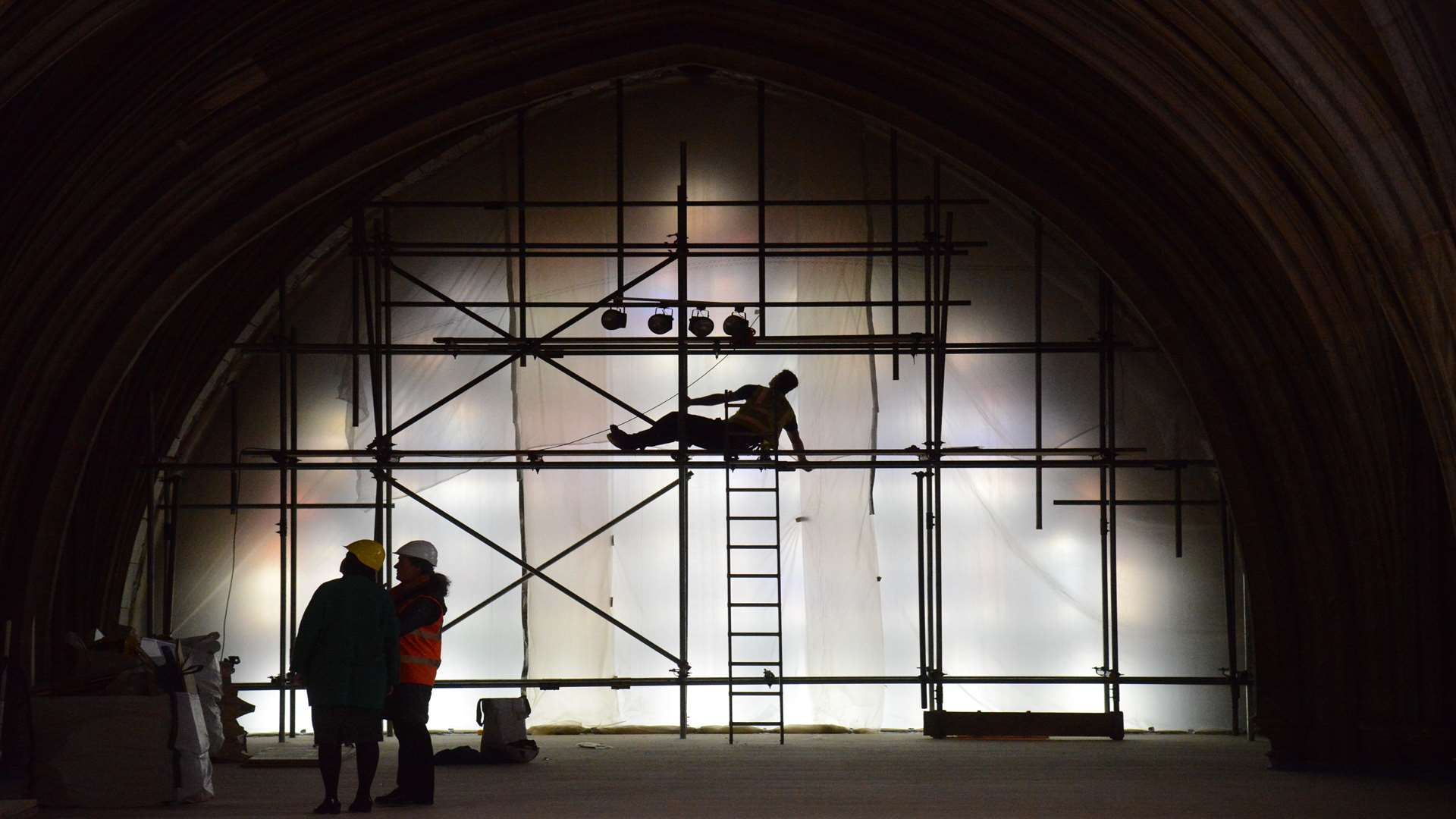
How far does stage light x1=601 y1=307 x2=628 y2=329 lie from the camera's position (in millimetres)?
15867

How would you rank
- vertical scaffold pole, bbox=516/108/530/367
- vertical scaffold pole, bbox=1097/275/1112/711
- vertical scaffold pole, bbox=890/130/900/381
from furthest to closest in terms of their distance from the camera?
1. vertical scaffold pole, bbox=1097/275/1112/711
2. vertical scaffold pole, bbox=890/130/900/381
3. vertical scaffold pole, bbox=516/108/530/367

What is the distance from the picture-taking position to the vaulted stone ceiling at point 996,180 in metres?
10.1

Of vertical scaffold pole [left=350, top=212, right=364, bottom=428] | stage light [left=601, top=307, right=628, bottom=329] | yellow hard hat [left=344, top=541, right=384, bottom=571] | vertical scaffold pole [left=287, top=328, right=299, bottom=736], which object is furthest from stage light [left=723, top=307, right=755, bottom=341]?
yellow hard hat [left=344, top=541, right=384, bottom=571]

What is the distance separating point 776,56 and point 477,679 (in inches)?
251

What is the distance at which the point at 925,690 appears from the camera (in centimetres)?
1653

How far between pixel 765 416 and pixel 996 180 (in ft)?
9.37

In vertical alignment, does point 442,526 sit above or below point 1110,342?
below

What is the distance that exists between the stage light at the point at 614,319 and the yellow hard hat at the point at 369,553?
6.89 m

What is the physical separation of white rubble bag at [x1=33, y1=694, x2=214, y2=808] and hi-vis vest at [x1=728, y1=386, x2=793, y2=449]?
684cm

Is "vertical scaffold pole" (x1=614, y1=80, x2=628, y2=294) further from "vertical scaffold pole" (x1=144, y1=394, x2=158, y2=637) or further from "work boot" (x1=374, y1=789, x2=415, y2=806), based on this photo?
"work boot" (x1=374, y1=789, x2=415, y2=806)

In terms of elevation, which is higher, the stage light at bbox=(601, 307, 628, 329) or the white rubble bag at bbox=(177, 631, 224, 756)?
the stage light at bbox=(601, 307, 628, 329)

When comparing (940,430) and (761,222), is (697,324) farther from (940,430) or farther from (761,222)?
(940,430)

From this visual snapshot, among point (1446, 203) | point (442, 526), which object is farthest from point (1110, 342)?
point (1446, 203)

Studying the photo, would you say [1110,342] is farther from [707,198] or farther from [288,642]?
[288,642]
